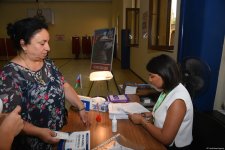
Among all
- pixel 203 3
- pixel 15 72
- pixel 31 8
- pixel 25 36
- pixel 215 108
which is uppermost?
pixel 31 8

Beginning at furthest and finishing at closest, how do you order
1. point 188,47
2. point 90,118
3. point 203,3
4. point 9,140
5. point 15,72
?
1. point 188,47
2. point 203,3
3. point 90,118
4. point 15,72
5. point 9,140

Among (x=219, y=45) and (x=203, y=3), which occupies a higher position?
(x=203, y=3)

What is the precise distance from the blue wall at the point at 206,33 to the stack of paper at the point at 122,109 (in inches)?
30.9

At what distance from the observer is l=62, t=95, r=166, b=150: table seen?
3.56 feet

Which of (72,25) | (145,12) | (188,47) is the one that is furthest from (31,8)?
(188,47)

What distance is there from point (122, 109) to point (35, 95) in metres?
0.63

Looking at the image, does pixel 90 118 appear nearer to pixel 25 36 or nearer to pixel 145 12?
pixel 25 36

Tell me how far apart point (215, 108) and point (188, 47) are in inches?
31.4

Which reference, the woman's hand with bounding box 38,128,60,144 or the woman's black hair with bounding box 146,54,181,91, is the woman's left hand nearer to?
the woman's hand with bounding box 38,128,60,144

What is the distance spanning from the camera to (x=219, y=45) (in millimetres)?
2098

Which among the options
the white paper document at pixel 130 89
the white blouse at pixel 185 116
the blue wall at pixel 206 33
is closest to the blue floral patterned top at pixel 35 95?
the white blouse at pixel 185 116

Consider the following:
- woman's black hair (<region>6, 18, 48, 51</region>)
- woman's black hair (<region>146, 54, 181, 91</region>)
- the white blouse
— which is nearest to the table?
the white blouse

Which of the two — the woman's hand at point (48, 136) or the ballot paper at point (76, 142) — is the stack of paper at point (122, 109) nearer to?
the ballot paper at point (76, 142)

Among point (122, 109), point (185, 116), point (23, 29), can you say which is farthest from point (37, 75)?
point (185, 116)
